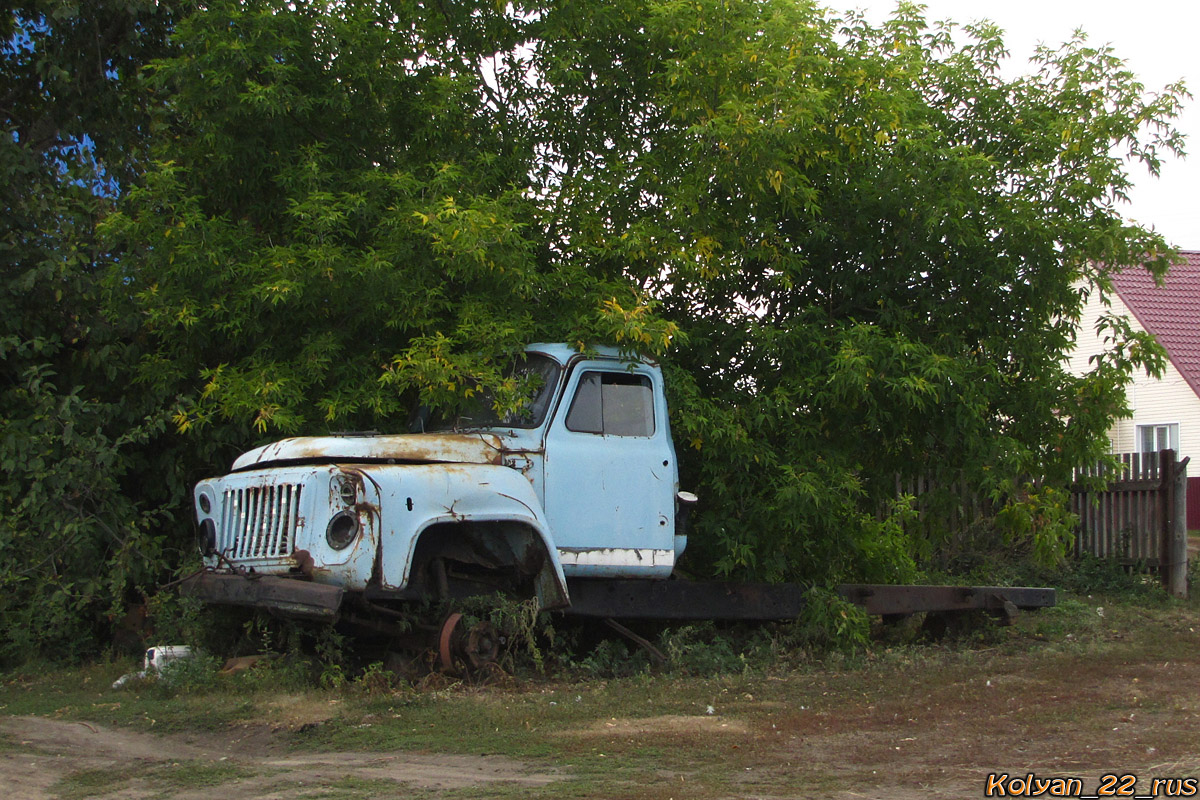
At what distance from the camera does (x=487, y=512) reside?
24.4ft

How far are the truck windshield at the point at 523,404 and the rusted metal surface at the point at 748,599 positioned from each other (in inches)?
46.3

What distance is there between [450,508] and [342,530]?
64 centimetres

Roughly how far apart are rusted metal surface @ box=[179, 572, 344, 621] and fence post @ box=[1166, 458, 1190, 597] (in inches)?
390

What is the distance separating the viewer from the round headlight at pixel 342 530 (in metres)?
7.05

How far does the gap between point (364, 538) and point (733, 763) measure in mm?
2538

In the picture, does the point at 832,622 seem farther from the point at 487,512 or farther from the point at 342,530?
the point at 342,530

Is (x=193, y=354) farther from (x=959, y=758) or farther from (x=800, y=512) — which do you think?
(x=959, y=758)

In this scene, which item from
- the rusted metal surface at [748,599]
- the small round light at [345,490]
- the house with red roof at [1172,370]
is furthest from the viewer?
the house with red roof at [1172,370]

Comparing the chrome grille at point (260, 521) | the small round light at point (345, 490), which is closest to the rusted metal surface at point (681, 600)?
the small round light at point (345, 490)

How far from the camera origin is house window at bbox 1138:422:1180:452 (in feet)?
76.5

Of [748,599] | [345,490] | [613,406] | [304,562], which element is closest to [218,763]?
[304,562]

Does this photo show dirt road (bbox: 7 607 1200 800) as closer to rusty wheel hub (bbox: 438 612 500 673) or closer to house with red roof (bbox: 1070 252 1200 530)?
rusty wheel hub (bbox: 438 612 500 673)

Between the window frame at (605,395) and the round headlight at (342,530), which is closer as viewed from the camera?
the round headlight at (342,530)

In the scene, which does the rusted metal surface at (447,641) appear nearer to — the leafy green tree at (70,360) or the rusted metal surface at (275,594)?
the rusted metal surface at (275,594)
